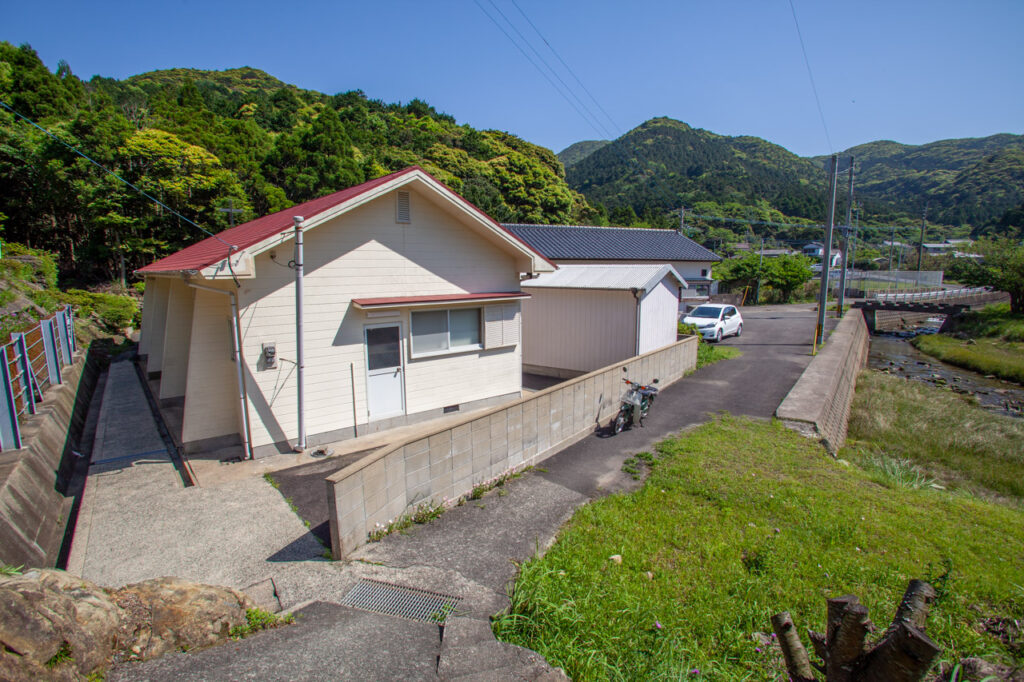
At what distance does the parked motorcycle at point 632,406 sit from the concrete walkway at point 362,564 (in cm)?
35

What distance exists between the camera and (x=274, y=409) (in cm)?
787

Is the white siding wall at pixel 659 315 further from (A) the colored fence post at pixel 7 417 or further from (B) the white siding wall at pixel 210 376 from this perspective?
(A) the colored fence post at pixel 7 417

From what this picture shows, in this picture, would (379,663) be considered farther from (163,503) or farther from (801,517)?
(801,517)

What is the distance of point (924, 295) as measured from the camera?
39625 millimetres

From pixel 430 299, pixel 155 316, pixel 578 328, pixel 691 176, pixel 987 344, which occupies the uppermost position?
pixel 691 176

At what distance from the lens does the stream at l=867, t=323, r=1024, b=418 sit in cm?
1707

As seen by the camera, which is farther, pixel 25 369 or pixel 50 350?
pixel 50 350

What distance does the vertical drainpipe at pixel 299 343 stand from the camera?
745 cm

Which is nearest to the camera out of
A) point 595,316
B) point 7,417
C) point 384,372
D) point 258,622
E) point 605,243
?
point 258,622

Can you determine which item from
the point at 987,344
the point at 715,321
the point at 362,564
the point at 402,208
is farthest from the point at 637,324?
the point at 987,344

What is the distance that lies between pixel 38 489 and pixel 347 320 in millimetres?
4387

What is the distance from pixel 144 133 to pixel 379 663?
31.6 meters

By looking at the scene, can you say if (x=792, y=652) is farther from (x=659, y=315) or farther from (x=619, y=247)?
(x=619, y=247)

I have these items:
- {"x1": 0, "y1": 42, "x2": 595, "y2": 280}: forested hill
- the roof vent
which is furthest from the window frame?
{"x1": 0, "y1": 42, "x2": 595, "y2": 280}: forested hill
